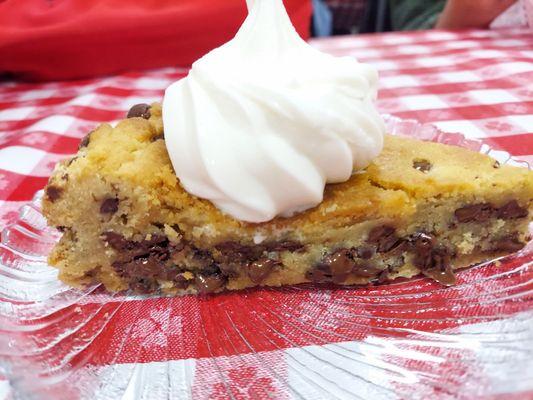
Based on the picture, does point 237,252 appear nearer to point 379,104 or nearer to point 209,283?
point 209,283

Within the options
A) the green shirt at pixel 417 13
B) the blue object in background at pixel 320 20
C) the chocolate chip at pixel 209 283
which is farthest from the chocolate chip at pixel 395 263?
the blue object in background at pixel 320 20

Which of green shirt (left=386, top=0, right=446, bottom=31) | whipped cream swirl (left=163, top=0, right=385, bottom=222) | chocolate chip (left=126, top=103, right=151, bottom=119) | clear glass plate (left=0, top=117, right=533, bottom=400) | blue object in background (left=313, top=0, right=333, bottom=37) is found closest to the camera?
clear glass plate (left=0, top=117, right=533, bottom=400)

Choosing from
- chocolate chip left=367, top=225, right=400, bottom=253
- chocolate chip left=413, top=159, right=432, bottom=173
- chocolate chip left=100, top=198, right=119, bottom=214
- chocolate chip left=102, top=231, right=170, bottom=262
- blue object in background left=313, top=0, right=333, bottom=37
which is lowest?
blue object in background left=313, top=0, right=333, bottom=37

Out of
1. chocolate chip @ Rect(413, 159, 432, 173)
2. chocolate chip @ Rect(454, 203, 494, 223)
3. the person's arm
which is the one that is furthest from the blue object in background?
chocolate chip @ Rect(454, 203, 494, 223)

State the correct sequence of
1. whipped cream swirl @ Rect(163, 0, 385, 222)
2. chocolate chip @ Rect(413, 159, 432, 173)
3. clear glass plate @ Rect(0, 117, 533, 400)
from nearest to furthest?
clear glass plate @ Rect(0, 117, 533, 400) < whipped cream swirl @ Rect(163, 0, 385, 222) < chocolate chip @ Rect(413, 159, 432, 173)

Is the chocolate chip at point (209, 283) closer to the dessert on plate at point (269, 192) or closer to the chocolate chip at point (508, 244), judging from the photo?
the dessert on plate at point (269, 192)

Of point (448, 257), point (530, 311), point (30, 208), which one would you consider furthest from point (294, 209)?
point (30, 208)

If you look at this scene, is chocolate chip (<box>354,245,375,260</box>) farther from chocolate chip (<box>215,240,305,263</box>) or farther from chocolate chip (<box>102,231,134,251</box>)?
chocolate chip (<box>102,231,134,251</box>)

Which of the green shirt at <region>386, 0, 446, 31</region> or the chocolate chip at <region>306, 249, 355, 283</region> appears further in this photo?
the green shirt at <region>386, 0, 446, 31</region>
